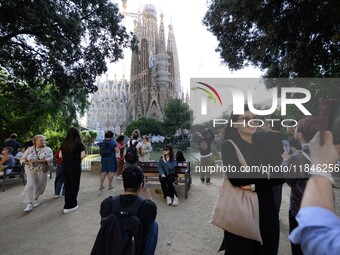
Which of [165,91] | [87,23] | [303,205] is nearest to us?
[303,205]

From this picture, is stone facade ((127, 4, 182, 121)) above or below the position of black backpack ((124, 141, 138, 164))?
above

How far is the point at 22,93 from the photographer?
10.0 m

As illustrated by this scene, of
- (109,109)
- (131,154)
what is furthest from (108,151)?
(109,109)

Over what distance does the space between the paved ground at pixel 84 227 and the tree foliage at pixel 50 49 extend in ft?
15.2

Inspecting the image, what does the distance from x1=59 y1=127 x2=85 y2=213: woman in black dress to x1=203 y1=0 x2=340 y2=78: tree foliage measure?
538 centimetres

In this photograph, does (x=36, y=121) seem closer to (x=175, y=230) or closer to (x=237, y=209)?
(x=175, y=230)

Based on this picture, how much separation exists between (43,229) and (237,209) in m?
3.55

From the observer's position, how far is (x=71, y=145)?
15.7 feet

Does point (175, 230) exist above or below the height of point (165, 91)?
below

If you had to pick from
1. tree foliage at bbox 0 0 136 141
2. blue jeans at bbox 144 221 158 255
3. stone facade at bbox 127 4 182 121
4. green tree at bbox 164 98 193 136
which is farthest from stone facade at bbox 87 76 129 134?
blue jeans at bbox 144 221 158 255

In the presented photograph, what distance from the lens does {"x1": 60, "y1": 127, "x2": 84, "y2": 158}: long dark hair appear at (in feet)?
15.7

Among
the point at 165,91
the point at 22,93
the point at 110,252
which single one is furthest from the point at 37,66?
the point at 165,91

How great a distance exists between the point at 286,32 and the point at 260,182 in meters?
6.23

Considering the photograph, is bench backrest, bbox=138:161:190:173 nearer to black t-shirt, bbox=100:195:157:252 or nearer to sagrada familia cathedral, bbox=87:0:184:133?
black t-shirt, bbox=100:195:157:252
